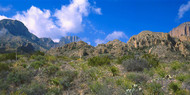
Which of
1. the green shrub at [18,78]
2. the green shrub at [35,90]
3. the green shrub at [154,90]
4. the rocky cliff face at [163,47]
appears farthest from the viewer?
the rocky cliff face at [163,47]

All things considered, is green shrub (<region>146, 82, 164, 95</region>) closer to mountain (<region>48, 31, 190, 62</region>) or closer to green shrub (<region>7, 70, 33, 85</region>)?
green shrub (<region>7, 70, 33, 85</region>)

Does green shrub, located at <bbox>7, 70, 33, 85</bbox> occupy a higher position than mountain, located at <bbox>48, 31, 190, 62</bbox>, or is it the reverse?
mountain, located at <bbox>48, 31, 190, 62</bbox>

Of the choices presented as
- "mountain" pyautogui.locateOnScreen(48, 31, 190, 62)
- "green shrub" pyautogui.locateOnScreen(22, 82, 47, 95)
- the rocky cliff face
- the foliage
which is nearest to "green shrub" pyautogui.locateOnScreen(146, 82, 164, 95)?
"green shrub" pyautogui.locateOnScreen(22, 82, 47, 95)

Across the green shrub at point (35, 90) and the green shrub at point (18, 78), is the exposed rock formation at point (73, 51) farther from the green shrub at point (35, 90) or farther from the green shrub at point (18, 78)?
the green shrub at point (35, 90)

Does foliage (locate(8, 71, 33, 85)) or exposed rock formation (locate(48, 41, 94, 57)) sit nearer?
foliage (locate(8, 71, 33, 85))

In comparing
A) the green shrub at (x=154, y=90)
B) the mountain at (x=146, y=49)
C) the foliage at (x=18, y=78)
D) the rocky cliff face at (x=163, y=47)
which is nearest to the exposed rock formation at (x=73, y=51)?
the mountain at (x=146, y=49)

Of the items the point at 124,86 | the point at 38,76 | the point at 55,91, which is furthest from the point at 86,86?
the point at 38,76

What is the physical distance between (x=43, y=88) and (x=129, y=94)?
4.38m

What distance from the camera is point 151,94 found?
4.64 metres

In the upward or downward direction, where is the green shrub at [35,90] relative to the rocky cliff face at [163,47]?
downward

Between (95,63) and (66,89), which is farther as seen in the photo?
(95,63)

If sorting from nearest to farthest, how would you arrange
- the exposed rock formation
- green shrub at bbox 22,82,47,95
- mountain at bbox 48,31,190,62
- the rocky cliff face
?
green shrub at bbox 22,82,47,95 → the rocky cliff face → mountain at bbox 48,31,190,62 → the exposed rock formation

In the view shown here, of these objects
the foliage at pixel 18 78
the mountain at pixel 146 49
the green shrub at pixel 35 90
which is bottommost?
the green shrub at pixel 35 90

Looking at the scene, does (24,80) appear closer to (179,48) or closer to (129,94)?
(129,94)
